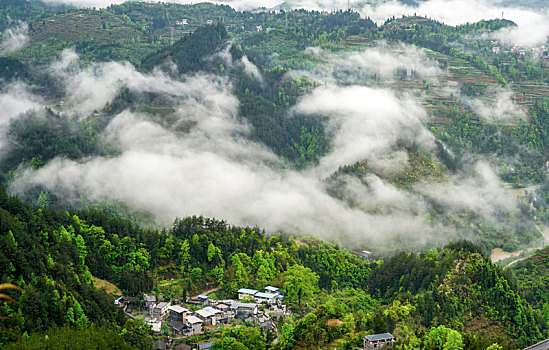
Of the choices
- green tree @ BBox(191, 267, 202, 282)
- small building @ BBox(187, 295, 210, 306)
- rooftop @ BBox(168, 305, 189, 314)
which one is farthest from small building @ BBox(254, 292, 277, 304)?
rooftop @ BBox(168, 305, 189, 314)

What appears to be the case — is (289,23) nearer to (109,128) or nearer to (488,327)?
(109,128)

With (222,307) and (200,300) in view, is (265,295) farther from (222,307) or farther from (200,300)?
(200,300)

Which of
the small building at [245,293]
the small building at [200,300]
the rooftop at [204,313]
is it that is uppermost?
the rooftop at [204,313]

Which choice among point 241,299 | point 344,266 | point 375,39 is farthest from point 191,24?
point 241,299

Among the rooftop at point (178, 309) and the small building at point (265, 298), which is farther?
the small building at point (265, 298)

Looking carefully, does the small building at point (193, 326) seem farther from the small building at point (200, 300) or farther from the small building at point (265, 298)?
the small building at point (265, 298)

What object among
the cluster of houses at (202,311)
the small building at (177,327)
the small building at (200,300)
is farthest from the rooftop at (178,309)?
the small building at (200,300)

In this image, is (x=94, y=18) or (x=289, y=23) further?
(x=289, y=23)
